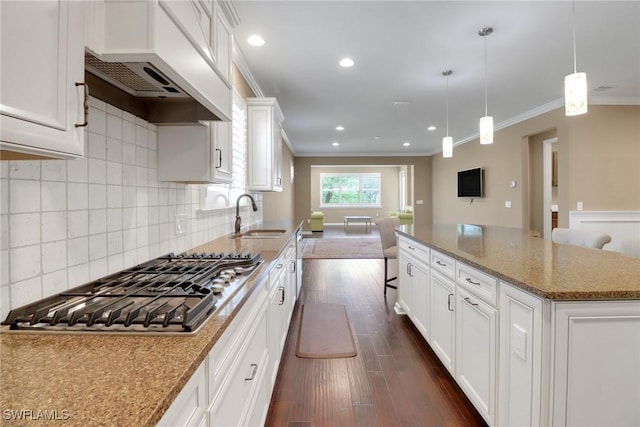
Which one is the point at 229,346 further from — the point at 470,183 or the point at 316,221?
the point at 316,221

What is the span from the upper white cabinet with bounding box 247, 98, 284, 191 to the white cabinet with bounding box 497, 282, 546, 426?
8.71 feet

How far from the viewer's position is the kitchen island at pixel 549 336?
44.6 inches

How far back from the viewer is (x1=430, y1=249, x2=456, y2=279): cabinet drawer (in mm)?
1906

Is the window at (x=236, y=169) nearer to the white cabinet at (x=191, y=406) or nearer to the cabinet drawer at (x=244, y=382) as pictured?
the cabinet drawer at (x=244, y=382)

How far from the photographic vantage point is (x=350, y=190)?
13.6 meters

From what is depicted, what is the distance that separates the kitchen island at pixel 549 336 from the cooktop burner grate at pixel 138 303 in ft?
3.68

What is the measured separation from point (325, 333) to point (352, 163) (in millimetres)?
7341

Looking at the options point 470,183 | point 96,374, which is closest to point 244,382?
point 96,374

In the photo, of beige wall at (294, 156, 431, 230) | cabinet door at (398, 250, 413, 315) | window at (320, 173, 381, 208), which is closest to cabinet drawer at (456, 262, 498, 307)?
cabinet door at (398, 250, 413, 315)

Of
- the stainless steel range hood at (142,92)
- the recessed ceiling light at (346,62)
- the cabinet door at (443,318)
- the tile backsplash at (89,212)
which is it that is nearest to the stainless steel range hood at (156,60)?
the stainless steel range hood at (142,92)

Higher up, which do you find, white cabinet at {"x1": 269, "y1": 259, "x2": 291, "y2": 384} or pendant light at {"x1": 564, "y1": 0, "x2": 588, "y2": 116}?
pendant light at {"x1": 564, "y1": 0, "x2": 588, "y2": 116}

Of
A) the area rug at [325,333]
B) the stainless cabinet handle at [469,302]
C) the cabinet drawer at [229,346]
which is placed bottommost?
the area rug at [325,333]

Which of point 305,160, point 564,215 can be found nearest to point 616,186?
point 564,215

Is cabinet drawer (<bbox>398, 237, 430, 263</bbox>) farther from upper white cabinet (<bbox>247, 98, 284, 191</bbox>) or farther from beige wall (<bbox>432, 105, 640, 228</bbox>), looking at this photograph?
beige wall (<bbox>432, 105, 640, 228</bbox>)
